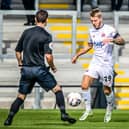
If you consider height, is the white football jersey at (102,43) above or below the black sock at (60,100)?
above

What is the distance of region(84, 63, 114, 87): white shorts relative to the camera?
42.7ft

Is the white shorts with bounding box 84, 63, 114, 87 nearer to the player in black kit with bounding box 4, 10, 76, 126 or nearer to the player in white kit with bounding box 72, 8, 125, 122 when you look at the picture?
the player in white kit with bounding box 72, 8, 125, 122

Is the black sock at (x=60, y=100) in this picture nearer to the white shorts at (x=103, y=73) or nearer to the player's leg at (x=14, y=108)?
the player's leg at (x=14, y=108)

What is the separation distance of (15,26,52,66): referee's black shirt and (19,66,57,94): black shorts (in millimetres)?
89

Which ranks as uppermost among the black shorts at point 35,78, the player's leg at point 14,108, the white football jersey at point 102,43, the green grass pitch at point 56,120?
the white football jersey at point 102,43

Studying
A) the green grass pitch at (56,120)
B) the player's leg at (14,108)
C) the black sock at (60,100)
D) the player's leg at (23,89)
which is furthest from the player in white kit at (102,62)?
the player's leg at (14,108)

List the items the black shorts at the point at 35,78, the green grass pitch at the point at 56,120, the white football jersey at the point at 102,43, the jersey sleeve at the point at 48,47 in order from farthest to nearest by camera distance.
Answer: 1. the white football jersey at the point at 102,43
2. the green grass pitch at the point at 56,120
3. the black shorts at the point at 35,78
4. the jersey sleeve at the point at 48,47

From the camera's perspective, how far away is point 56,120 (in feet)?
43.2

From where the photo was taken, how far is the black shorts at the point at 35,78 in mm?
11906

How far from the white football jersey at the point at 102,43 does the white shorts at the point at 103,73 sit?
76mm

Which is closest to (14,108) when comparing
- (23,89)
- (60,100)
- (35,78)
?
(23,89)

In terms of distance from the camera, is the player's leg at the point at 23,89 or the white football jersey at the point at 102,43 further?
the white football jersey at the point at 102,43

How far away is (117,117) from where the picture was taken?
13750 millimetres

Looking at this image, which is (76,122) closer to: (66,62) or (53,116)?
(53,116)
